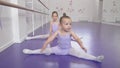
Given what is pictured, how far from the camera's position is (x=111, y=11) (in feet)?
24.1

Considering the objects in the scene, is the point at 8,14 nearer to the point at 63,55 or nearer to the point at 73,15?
the point at 63,55

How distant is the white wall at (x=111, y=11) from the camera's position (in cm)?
694

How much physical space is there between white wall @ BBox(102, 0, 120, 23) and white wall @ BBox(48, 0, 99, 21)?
154 centimetres

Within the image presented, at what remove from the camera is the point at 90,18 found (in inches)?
371

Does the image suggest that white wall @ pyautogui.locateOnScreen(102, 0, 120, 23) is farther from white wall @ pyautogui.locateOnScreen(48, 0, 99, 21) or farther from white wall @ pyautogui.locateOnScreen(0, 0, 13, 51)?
white wall @ pyautogui.locateOnScreen(0, 0, 13, 51)

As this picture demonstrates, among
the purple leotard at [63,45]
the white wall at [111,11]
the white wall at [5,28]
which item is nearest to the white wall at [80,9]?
the white wall at [111,11]

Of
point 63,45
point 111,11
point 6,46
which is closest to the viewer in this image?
point 63,45

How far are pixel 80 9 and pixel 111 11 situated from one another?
2.37 m

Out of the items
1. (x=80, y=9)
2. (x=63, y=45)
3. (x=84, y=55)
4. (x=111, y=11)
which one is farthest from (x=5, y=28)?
(x=80, y=9)

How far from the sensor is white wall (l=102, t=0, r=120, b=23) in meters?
6.94

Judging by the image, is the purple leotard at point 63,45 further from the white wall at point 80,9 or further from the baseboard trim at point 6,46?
the white wall at point 80,9

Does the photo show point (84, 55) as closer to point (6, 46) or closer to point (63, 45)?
point (63, 45)

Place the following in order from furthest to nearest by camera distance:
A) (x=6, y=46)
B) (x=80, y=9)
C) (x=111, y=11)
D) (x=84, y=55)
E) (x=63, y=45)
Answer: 1. (x=80, y=9)
2. (x=111, y=11)
3. (x=6, y=46)
4. (x=63, y=45)
5. (x=84, y=55)

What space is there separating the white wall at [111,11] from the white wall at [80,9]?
1.54 m
